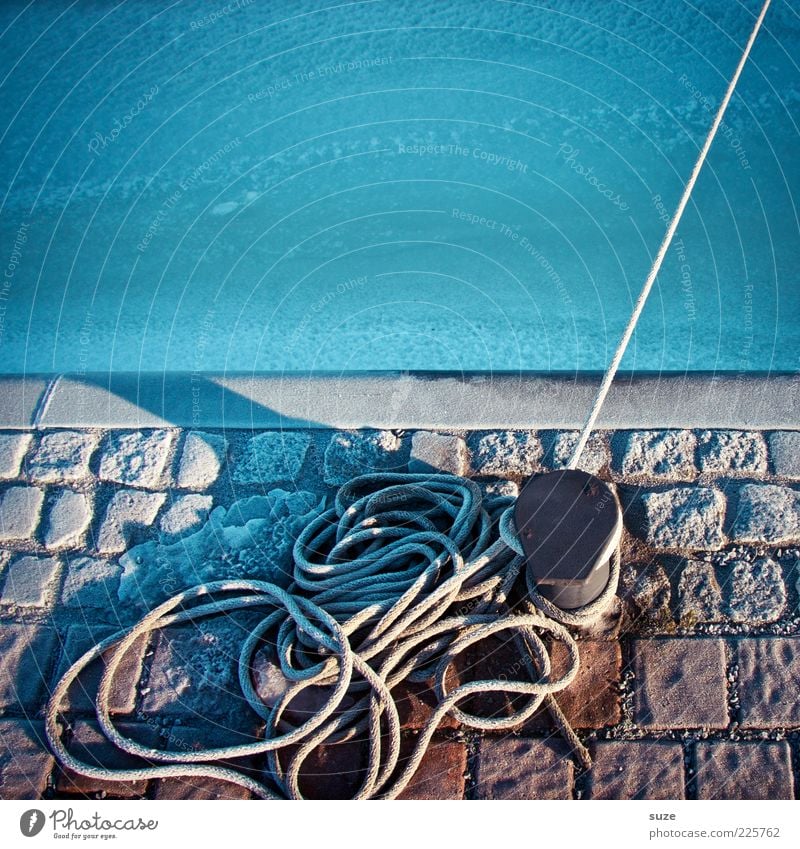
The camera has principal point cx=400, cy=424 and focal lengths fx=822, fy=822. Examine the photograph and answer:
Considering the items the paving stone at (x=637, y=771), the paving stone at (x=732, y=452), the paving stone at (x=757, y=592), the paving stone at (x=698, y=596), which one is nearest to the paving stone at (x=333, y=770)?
the paving stone at (x=637, y=771)

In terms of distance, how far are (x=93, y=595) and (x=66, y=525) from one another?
28cm

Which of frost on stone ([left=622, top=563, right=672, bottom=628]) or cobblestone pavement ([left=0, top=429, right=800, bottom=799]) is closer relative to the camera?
cobblestone pavement ([left=0, top=429, right=800, bottom=799])

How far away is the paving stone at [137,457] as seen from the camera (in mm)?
2689

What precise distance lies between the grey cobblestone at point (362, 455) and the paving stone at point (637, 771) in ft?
3.38

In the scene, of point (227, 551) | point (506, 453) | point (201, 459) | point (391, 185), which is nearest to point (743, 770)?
point (506, 453)

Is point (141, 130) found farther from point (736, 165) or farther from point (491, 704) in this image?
point (491, 704)

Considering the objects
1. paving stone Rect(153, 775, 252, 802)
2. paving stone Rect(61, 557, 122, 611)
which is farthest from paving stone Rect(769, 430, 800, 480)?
paving stone Rect(61, 557, 122, 611)

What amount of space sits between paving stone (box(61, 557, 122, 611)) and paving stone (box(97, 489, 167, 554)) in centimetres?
6

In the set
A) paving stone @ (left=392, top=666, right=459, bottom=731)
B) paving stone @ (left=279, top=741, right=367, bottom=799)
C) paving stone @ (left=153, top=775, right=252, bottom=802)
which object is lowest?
paving stone @ (left=153, top=775, right=252, bottom=802)

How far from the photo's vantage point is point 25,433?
2.84 metres

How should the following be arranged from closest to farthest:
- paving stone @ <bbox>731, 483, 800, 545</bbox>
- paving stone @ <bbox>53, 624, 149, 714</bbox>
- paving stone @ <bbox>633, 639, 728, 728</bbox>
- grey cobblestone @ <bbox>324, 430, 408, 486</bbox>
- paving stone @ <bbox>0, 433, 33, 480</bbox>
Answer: paving stone @ <bbox>633, 639, 728, 728</bbox> → paving stone @ <bbox>53, 624, 149, 714</bbox> → paving stone @ <bbox>731, 483, 800, 545</bbox> → grey cobblestone @ <bbox>324, 430, 408, 486</bbox> → paving stone @ <bbox>0, 433, 33, 480</bbox>

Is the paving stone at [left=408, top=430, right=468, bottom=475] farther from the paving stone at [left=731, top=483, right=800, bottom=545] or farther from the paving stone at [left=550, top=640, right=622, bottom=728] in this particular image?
the paving stone at [left=731, top=483, right=800, bottom=545]

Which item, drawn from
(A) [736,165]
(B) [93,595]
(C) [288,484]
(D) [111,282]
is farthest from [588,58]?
(B) [93,595]

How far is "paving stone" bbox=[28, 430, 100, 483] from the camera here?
2.72 m
